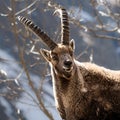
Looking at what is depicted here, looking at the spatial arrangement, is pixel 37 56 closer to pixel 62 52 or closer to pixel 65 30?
pixel 65 30

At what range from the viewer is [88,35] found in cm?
2119

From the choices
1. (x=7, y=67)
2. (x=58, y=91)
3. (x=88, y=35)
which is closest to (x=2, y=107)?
(x=7, y=67)

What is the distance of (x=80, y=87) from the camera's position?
22.1ft

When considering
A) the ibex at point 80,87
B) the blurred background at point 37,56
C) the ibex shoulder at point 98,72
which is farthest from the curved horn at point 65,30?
the blurred background at point 37,56

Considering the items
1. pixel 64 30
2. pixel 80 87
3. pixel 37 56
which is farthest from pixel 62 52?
pixel 37 56

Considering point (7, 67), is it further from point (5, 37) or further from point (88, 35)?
point (88, 35)

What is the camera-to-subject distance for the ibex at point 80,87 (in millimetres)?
6609

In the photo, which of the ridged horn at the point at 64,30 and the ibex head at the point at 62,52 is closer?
the ibex head at the point at 62,52

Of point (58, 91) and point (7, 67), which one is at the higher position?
point (58, 91)

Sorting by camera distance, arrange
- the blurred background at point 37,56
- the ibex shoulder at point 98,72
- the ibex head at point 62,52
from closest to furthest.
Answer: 1. the ibex head at point 62,52
2. the ibex shoulder at point 98,72
3. the blurred background at point 37,56

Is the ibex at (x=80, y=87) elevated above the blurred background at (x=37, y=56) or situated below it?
above

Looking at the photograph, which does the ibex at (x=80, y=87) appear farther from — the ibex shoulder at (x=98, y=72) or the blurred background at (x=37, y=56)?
the blurred background at (x=37, y=56)

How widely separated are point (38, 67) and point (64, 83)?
1354 cm

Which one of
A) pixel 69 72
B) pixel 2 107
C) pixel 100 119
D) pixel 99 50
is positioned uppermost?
pixel 69 72
